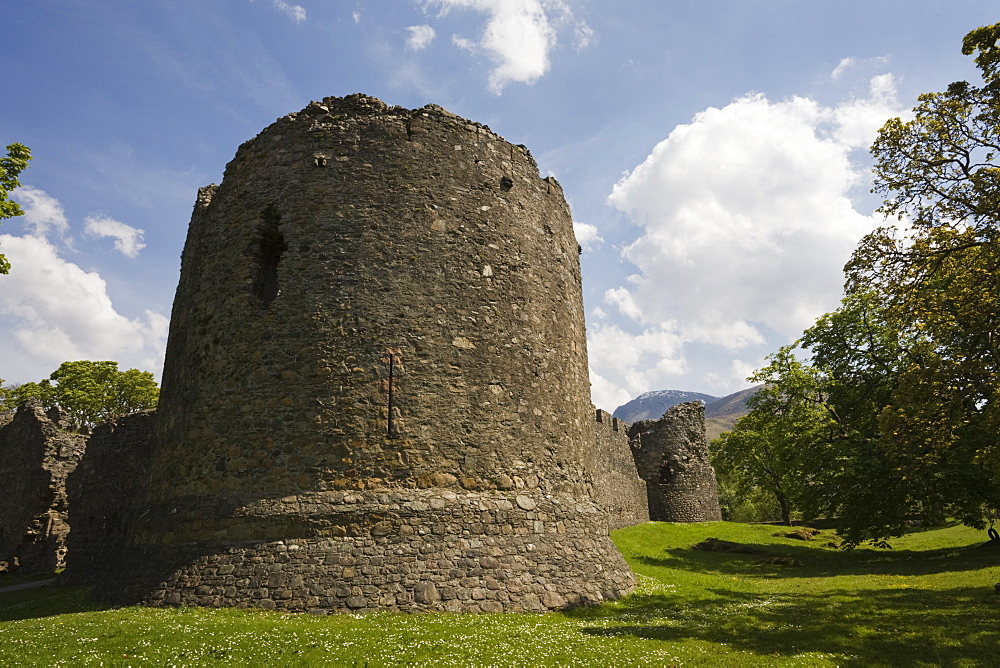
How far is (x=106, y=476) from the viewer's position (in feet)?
55.1

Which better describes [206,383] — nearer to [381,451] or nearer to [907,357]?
[381,451]

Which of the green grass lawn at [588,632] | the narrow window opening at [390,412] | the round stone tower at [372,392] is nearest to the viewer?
the green grass lawn at [588,632]

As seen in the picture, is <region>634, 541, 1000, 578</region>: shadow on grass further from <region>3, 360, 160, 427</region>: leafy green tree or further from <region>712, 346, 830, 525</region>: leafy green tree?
<region>3, 360, 160, 427</region>: leafy green tree

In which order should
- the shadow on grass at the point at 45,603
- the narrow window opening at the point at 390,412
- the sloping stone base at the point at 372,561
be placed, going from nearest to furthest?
1. the sloping stone base at the point at 372,561
2. the shadow on grass at the point at 45,603
3. the narrow window opening at the point at 390,412

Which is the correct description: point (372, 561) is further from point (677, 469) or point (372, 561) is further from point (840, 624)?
point (677, 469)

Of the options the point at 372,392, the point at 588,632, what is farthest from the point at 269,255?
the point at 588,632

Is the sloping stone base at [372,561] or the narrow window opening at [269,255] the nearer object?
Result: the sloping stone base at [372,561]

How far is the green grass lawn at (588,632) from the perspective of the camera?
287 inches

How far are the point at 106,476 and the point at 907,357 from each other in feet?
87.9

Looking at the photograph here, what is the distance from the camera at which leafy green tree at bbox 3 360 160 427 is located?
52281mm

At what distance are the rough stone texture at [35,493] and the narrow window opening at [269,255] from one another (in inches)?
580

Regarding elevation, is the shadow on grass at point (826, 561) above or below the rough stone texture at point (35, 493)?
below

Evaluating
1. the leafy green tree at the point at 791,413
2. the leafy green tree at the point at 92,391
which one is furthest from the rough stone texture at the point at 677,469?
the leafy green tree at the point at 92,391

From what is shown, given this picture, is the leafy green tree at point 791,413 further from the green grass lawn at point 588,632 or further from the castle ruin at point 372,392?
the castle ruin at point 372,392
